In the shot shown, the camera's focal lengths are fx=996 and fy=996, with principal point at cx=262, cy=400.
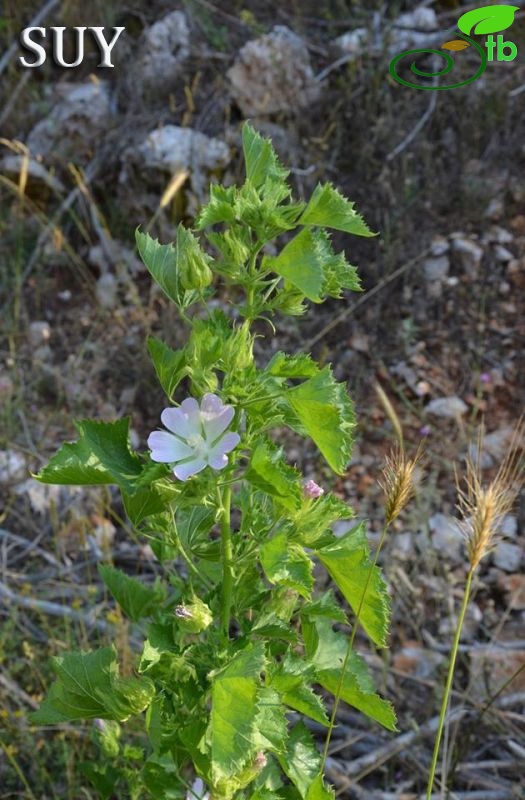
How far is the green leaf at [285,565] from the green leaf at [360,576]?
0.07 m

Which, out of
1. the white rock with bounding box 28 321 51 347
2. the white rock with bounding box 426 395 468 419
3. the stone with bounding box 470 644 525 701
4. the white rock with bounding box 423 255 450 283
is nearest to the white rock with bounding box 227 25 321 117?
the white rock with bounding box 423 255 450 283

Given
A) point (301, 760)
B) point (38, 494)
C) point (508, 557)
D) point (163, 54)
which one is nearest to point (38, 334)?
point (38, 494)

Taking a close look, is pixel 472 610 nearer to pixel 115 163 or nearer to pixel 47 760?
pixel 47 760

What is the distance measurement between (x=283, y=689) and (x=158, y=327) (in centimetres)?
244

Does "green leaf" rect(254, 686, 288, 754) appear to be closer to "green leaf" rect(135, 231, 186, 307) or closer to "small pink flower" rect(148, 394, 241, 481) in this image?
"small pink flower" rect(148, 394, 241, 481)

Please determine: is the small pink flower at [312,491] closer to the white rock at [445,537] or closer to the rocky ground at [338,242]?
the rocky ground at [338,242]

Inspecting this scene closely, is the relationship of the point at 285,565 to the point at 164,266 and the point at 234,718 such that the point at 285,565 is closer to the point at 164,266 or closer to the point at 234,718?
the point at 234,718

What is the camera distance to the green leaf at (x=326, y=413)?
1129 mm

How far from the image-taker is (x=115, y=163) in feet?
12.8

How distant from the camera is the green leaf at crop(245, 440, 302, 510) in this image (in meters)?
1.11

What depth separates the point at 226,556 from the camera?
128 cm

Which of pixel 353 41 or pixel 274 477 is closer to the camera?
pixel 274 477

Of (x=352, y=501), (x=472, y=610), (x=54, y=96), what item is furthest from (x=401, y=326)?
(x=54, y=96)

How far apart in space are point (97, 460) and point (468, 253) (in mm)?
2610
